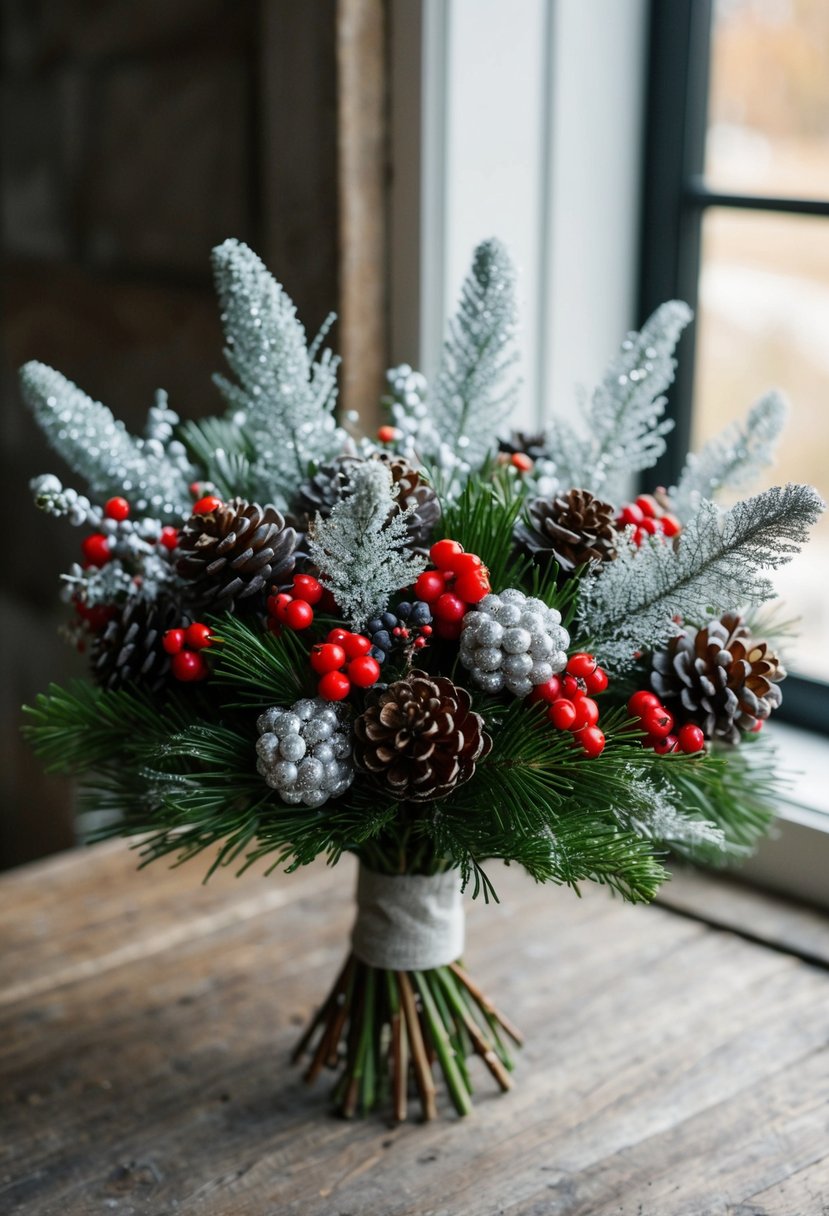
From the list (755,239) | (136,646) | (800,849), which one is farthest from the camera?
(755,239)

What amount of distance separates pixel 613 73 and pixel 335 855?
2.79 ft

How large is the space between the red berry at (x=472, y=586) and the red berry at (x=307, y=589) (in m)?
0.08

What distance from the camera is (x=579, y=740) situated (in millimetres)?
700

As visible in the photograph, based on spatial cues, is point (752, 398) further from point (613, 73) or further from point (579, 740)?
point (579, 740)

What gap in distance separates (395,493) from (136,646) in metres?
0.19

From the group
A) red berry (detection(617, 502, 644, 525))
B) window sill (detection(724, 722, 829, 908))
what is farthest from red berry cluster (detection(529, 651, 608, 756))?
window sill (detection(724, 722, 829, 908))

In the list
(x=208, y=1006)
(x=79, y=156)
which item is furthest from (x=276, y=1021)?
(x=79, y=156)

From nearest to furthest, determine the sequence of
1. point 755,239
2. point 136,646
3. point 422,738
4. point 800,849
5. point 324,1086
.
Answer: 1. point 422,738
2. point 136,646
3. point 324,1086
4. point 800,849
5. point 755,239

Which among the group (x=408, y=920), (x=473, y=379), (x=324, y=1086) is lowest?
(x=324, y=1086)

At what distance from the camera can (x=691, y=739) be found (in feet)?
2.41

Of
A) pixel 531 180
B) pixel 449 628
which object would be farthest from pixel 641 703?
pixel 531 180

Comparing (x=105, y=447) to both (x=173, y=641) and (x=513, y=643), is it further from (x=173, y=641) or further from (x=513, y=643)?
(x=513, y=643)

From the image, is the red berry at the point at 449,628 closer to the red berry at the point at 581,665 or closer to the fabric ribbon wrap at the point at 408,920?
the red berry at the point at 581,665

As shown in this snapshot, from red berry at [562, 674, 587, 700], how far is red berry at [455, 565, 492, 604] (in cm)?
7
